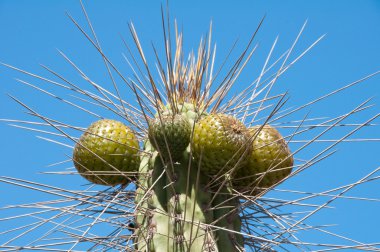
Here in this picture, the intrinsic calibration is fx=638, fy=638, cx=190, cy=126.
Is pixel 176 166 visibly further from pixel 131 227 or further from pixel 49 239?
pixel 49 239

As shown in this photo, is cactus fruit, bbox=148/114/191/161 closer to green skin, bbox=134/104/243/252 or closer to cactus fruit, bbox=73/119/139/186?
green skin, bbox=134/104/243/252

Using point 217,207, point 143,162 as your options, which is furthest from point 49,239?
point 217,207

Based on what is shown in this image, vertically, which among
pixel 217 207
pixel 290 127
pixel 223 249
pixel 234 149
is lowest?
pixel 223 249

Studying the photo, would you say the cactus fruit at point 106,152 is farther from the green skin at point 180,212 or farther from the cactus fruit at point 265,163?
the cactus fruit at point 265,163

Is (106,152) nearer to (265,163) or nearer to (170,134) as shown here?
(170,134)

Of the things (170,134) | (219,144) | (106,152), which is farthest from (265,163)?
(106,152)
